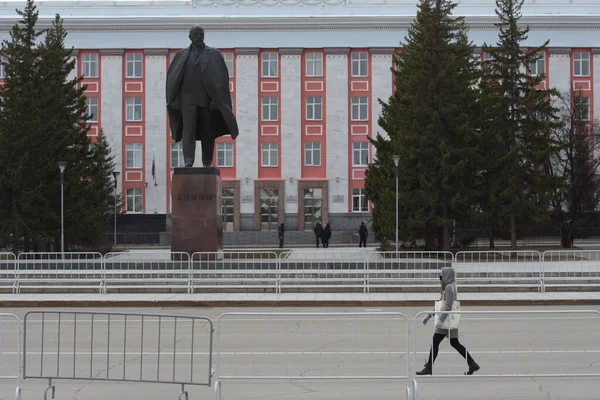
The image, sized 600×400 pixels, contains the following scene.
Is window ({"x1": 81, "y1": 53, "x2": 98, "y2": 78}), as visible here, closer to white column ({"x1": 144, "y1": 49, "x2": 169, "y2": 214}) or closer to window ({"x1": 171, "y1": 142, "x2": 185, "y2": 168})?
white column ({"x1": 144, "y1": 49, "x2": 169, "y2": 214})

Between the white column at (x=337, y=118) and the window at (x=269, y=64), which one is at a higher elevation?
the window at (x=269, y=64)

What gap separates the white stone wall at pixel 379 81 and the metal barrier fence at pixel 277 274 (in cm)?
4138

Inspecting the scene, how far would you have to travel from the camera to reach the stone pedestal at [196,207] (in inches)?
Answer: 974

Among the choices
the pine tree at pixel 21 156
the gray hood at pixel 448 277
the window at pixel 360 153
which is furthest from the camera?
the window at pixel 360 153

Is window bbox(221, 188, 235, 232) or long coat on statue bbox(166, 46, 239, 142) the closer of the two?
long coat on statue bbox(166, 46, 239, 142)

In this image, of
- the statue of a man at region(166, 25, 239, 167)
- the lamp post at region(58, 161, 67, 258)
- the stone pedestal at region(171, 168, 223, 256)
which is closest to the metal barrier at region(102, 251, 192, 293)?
the stone pedestal at region(171, 168, 223, 256)

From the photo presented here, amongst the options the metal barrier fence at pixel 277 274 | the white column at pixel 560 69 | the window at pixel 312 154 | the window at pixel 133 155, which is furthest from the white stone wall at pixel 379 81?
the metal barrier fence at pixel 277 274

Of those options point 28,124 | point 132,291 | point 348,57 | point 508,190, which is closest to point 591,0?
point 348,57

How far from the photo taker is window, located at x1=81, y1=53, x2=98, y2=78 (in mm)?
66812

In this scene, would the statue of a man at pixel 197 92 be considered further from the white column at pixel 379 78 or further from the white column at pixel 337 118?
the white column at pixel 379 78

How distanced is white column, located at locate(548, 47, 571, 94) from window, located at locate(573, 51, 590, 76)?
542 mm

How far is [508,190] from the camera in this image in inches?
1683
